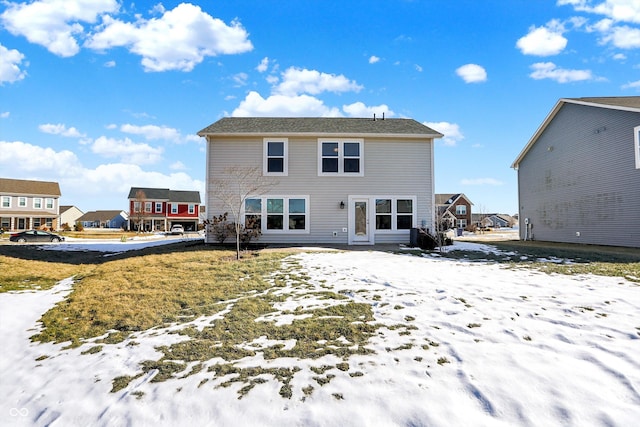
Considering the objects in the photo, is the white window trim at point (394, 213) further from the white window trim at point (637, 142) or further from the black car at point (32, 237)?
the black car at point (32, 237)

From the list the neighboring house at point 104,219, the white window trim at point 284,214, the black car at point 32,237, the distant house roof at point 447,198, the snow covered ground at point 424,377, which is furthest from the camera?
the neighboring house at point 104,219

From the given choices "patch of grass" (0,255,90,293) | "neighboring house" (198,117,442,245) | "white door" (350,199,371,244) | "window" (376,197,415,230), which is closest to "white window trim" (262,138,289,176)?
"neighboring house" (198,117,442,245)

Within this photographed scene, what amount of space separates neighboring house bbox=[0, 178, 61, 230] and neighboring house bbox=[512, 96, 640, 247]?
55.2m

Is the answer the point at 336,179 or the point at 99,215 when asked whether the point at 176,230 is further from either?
the point at 99,215

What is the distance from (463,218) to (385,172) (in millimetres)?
46353

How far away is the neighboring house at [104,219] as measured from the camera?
7206cm

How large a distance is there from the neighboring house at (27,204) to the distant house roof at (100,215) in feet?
96.4

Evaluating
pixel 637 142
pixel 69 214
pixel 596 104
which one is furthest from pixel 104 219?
pixel 637 142

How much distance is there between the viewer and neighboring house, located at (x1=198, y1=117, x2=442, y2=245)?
1542 centimetres

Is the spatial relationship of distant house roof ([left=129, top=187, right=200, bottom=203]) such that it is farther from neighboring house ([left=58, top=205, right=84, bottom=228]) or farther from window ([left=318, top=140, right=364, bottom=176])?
window ([left=318, top=140, right=364, bottom=176])

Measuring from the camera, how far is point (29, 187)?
143 feet

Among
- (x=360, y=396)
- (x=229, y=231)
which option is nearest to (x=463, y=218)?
(x=229, y=231)

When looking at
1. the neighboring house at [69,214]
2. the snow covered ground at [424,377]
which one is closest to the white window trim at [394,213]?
the snow covered ground at [424,377]

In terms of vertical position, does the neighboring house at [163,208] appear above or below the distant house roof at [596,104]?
below
